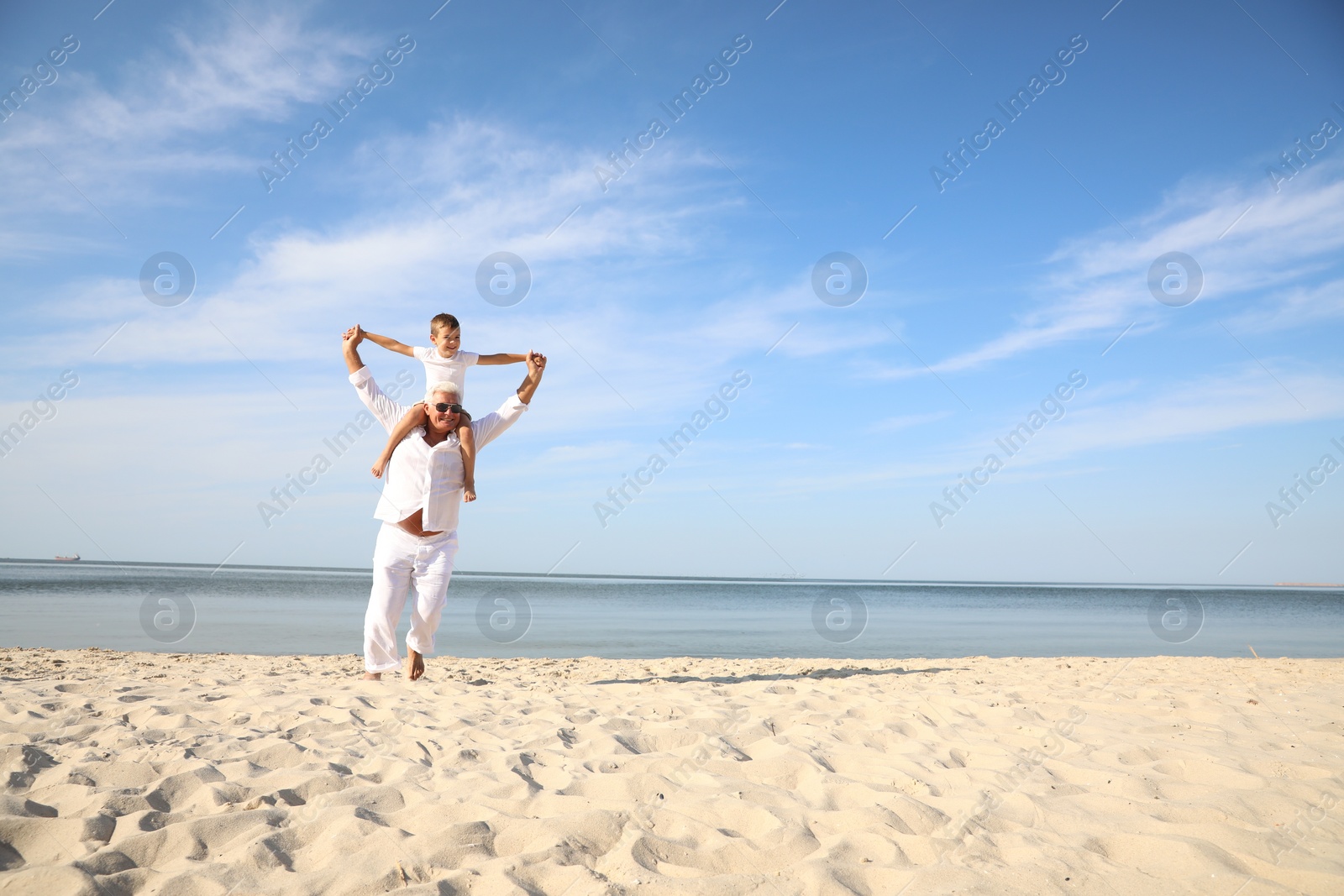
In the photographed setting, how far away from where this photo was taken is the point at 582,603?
25000 mm

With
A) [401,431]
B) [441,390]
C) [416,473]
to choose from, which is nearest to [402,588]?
[416,473]

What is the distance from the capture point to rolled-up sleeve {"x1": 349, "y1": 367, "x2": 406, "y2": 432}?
5.97m

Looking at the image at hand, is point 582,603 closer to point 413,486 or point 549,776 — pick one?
point 413,486

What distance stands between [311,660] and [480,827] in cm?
621

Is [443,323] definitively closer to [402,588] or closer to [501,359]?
[501,359]

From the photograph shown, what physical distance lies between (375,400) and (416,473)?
2.29ft

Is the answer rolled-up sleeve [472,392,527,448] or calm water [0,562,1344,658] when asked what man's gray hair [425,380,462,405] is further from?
calm water [0,562,1344,658]

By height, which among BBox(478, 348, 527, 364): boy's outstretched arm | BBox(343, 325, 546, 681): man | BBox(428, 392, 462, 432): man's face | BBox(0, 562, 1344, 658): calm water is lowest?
BBox(0, 562, 1344, 658): calm water

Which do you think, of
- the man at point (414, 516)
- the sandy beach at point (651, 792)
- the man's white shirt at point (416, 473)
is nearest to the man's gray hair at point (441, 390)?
the man at point (414, 516)

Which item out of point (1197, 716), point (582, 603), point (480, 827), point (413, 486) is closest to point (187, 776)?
point (480, 827)

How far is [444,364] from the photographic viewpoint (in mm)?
5914

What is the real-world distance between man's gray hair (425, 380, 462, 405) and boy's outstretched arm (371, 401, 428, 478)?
0.08 meters

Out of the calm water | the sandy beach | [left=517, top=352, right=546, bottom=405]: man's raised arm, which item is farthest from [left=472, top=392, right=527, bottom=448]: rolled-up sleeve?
the calm water

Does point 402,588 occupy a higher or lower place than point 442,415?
lower
